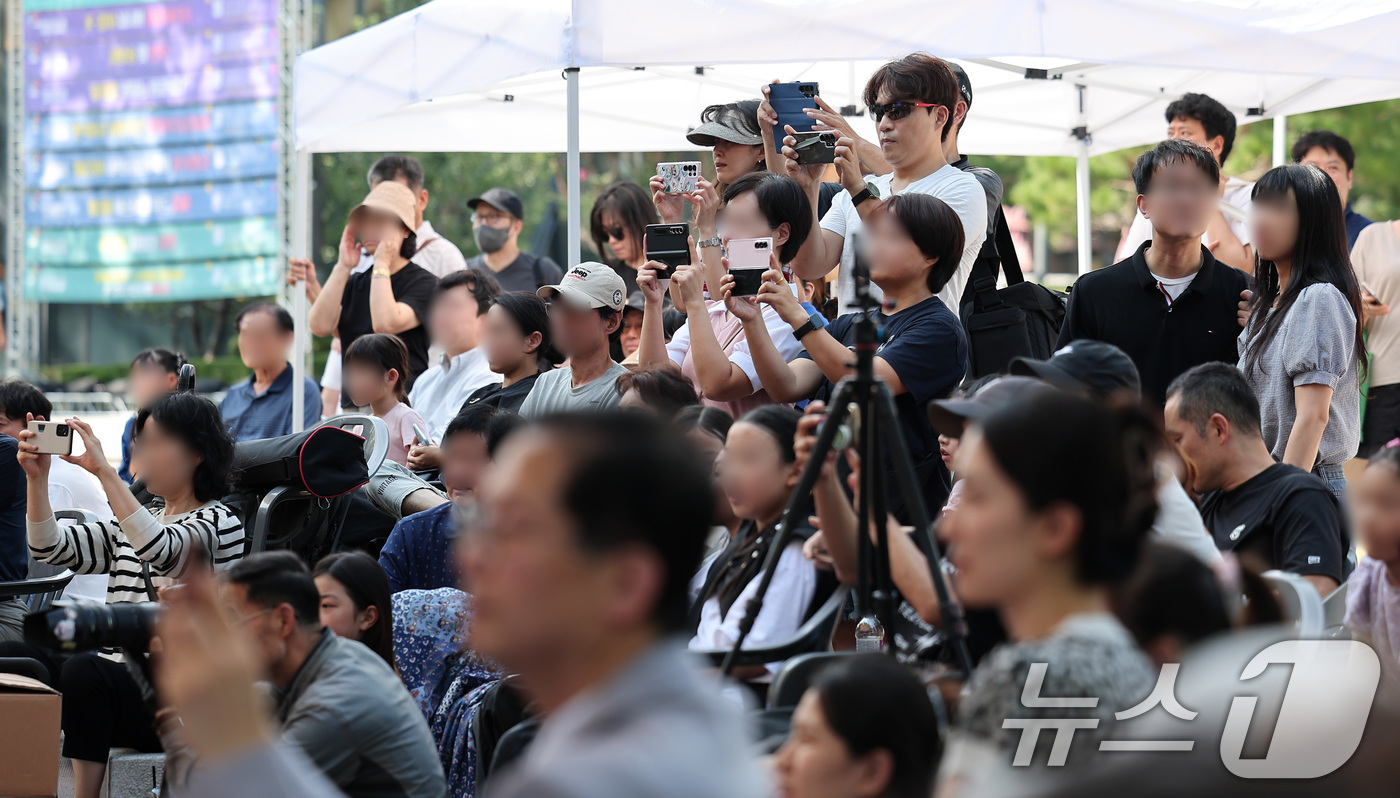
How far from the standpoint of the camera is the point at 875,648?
3.15m

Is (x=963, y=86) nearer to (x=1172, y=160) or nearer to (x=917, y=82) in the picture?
(x=917, y=82)

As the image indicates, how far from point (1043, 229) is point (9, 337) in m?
19.2

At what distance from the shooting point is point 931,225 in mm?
4145

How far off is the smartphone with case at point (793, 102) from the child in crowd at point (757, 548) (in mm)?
1995

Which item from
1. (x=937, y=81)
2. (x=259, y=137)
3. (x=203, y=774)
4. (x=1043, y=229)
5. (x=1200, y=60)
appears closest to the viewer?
(x=203, y=774)

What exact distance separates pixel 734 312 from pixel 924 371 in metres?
0.61

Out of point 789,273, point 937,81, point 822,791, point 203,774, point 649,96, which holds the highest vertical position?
point 649,96

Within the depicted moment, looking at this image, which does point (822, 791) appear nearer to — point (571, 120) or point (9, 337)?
point (571, 120)

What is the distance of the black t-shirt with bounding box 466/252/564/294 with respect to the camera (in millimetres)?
7855

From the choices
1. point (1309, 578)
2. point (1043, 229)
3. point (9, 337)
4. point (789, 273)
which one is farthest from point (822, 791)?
point (1043, 229)

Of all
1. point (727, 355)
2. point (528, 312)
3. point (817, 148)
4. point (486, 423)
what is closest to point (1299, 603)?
point (727, 355)

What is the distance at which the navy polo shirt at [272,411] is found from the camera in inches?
296

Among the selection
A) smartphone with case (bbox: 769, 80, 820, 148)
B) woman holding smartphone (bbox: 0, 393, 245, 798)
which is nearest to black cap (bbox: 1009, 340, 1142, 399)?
smartphone with case (bbox: 769, 80, 820, 148)

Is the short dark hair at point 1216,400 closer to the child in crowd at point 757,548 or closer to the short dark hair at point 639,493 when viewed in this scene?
the child in crowd at point 757,548
